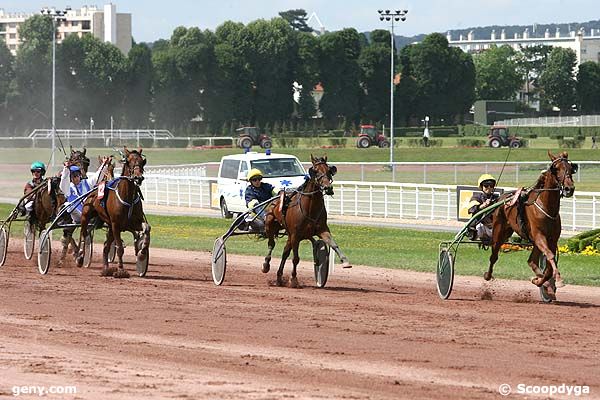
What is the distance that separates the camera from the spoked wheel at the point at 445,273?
1517 centimetres

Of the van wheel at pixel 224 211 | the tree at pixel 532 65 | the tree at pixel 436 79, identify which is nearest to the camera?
the van wheel at pixel 224 211

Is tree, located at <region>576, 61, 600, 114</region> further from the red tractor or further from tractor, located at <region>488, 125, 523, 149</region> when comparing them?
tractor, located at <region>488, 125, 523, 149</region>

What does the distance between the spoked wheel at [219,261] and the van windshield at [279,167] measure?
510 inches

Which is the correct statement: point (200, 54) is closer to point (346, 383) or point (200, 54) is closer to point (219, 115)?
point (219, 115)

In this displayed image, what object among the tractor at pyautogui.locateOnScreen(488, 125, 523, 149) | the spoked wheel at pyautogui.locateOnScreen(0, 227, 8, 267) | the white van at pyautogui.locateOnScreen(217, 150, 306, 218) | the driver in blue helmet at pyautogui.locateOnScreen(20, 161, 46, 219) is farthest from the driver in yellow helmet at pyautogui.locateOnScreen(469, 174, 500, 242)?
the tractor at pyautogui.locateOnScreen(488, 125, 523, 149)

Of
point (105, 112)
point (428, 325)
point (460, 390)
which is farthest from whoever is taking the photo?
point (105, 112)

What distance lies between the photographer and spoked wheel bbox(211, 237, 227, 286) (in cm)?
1705

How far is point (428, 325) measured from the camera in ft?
42.0

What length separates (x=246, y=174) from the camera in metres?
30.9

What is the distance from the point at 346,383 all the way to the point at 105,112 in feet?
271

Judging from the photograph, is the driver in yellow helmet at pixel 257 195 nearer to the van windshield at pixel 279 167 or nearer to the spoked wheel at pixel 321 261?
the spoked wheel at pixel 321 261

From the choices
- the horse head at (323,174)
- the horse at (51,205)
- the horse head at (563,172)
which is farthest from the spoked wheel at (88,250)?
the horse head at (563,172)

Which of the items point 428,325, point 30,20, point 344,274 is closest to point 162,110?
point 30,20

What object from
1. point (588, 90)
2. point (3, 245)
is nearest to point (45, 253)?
point (3, 245)
